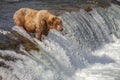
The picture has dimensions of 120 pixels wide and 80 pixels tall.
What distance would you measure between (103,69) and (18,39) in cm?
294

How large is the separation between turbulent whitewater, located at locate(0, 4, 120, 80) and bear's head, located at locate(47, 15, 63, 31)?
68 cm

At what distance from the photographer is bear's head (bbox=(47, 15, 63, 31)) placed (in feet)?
30.4

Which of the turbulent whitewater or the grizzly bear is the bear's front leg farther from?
the turbulent whitewater

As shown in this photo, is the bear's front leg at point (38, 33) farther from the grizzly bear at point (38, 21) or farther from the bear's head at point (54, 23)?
the bear's head at point (54, 23)

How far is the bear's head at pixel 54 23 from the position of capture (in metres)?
9.27

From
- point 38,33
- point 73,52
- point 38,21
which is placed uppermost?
point 38,21

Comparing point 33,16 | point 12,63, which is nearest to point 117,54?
point 33,16

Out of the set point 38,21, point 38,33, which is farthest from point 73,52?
point 38,21

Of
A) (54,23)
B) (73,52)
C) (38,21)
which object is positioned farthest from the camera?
(73,52)

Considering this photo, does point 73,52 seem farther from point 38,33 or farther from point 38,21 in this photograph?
point 38,21

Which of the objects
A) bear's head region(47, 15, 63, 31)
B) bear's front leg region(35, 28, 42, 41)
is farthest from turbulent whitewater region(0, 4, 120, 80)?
bear's head region(47, 15, 63, 31)

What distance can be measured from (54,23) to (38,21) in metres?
0.48

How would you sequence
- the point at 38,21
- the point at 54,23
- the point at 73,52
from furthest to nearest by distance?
the point at 73,52, the point at 38,21, the point at 54,23

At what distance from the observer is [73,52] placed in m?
11.2
